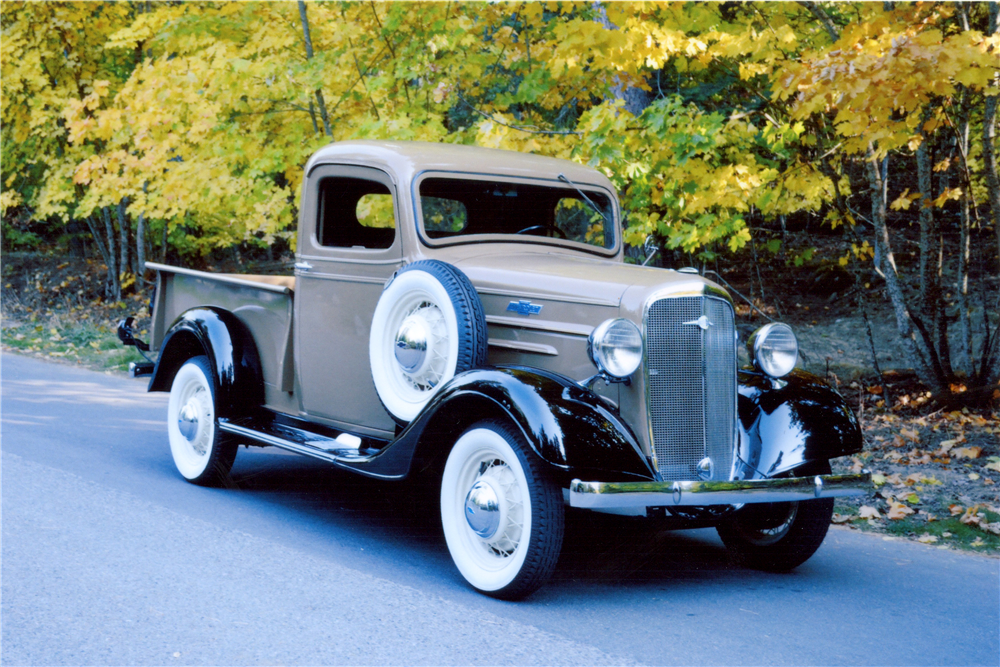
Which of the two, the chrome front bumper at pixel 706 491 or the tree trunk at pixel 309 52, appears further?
the tree trunk at pixel 309 52

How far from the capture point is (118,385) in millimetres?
10398

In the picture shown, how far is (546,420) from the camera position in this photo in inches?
156

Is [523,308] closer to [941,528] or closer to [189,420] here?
[189,420]

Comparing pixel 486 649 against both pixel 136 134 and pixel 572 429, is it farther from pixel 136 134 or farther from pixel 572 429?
pixel 136 134

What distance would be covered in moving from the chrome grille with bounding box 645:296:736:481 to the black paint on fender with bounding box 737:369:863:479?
190mm

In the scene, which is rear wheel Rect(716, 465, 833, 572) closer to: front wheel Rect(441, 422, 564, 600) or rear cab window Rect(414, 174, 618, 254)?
front wheel Rect(441, 422, 564, 600)

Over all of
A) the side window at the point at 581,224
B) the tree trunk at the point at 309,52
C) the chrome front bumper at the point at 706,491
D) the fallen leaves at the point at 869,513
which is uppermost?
the tree trunk at the point at 309,52

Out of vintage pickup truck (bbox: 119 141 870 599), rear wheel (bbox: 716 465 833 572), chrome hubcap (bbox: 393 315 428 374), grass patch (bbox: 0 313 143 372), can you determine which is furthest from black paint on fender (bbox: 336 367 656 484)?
grass patch (bbox: 0 313 143 372)

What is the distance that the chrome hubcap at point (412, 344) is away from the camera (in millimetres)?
4738

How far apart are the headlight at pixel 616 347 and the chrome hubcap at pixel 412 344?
934mm

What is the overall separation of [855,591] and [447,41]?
5849mm

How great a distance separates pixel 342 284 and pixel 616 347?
1.97 metres

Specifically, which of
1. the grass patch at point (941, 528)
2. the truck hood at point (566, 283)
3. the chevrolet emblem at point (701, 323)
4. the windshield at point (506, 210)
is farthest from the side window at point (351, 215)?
the grass patch at point (941, 528)

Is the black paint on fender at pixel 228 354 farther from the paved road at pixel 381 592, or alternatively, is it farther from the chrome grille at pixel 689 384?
the chrome grille at pixel 689 384
